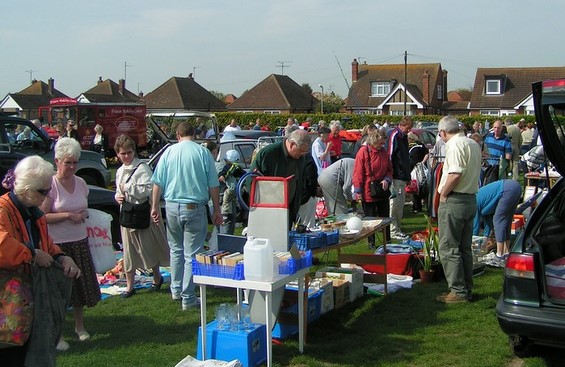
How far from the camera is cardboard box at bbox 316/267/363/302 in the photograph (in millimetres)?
7023

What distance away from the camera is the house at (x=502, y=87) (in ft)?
184

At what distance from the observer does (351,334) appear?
6.05 m

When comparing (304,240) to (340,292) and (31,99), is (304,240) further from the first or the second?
(31,99)

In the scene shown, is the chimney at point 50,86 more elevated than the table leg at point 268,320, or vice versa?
the chimney at point 50,86

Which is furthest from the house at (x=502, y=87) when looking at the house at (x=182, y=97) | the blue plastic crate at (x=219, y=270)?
the blue plastic crate at (x=219, y=270)

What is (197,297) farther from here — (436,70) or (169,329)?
(436,70)

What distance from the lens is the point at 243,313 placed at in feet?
18.2

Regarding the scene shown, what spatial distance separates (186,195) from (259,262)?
5.88ft

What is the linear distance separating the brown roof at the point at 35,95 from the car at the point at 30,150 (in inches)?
2171

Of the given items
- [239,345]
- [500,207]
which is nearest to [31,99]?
[500,207]

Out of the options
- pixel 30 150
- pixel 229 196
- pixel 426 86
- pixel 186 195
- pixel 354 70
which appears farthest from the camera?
pixel 354 70

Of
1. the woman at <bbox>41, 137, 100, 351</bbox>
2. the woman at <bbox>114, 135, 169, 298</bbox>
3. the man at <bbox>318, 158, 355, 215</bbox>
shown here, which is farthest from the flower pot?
the woman at <bbox>41, 137, 100, 351</bbox>

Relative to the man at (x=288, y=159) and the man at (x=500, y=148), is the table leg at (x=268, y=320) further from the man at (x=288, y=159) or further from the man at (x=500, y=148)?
the man at (x=500, y=148)

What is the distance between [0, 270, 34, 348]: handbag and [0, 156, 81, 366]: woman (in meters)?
0.05
